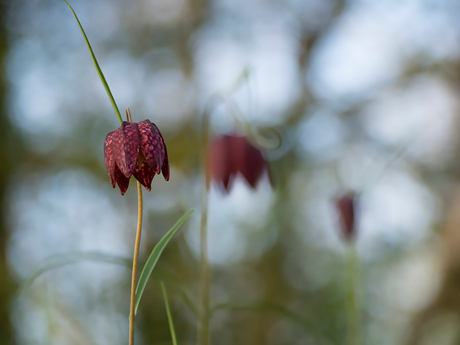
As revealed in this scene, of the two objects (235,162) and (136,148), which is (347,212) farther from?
(136,148)

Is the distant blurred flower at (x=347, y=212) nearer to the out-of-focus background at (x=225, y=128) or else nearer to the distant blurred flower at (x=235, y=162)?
the distant blurred flower at (x=235, y=162)

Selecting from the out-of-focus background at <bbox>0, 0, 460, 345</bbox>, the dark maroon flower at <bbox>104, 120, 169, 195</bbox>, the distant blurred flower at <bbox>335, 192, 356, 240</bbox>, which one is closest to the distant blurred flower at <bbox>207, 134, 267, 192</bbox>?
the distant blurred flower at <bbox>335, 192, 356, 240</bbox>

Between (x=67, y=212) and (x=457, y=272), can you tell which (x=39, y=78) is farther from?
(x=457, y=272)

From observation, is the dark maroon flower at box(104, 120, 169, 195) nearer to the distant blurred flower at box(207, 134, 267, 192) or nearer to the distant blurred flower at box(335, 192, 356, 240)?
the distant blurred flower at box(207, 134, 267, 192)

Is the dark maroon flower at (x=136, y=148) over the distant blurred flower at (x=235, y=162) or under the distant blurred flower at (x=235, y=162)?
under

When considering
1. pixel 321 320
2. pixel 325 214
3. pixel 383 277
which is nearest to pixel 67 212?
pixel 325 214

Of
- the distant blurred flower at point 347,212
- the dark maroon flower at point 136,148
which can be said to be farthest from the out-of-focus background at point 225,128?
the dark maroon flower at point 136,148

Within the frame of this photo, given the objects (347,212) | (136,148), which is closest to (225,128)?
(347,212)
